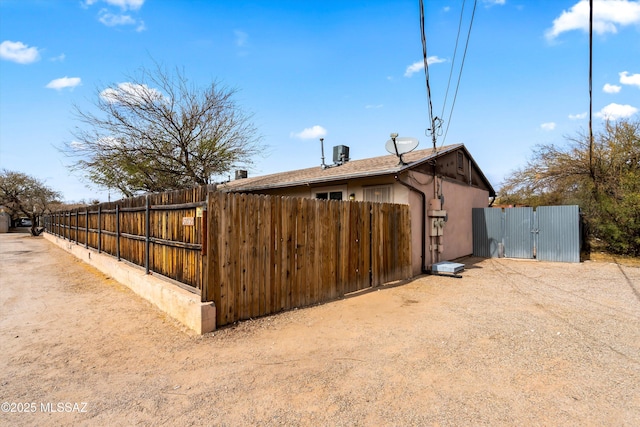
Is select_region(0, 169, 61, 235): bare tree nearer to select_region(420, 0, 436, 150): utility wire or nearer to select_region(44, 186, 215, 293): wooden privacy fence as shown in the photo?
select_region(44, 186, 215, 293): wooden privacy fence

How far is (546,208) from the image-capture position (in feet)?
37.4

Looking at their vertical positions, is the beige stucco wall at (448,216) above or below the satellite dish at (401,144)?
below

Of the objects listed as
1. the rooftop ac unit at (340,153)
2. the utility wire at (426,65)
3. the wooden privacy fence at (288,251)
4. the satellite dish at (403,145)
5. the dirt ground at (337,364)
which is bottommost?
the dirt ground at (337,364)

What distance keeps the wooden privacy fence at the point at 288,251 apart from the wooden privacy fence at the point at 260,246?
0.05ft

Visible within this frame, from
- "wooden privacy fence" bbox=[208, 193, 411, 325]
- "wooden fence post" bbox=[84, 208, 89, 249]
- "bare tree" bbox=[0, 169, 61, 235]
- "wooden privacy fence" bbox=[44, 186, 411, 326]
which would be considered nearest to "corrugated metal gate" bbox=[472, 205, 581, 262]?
"wooden privacy fence" bbox=[44, 186, 411, 326]

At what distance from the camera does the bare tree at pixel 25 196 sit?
31.7 meters

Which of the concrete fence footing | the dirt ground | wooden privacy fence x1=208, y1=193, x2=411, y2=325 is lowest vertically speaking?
the dirt ground

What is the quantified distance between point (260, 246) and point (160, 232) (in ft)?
7.80

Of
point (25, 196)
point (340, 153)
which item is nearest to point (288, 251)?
point (340, 153)

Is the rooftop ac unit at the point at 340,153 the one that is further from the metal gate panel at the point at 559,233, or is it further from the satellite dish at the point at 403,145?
the metal gate panel at the point at 559,233

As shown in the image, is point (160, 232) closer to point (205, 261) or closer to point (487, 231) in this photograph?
point (205, 261)

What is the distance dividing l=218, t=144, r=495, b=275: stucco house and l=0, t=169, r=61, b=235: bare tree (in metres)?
33.2

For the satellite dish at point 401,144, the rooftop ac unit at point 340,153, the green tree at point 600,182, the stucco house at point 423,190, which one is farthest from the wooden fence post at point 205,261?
the green tree at point 600,182

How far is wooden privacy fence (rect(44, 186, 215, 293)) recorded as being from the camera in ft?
15.8
